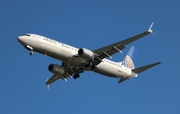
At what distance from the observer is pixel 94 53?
52.9 m

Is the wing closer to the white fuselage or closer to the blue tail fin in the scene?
the white fuselage

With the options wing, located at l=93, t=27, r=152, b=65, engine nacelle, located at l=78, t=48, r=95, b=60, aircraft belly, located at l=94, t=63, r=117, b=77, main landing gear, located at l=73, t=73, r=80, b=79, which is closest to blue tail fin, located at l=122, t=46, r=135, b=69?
aircraft belly, located at l=94, t=63, r=117, b=77

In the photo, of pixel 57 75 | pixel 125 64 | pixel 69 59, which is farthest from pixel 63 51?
pixel 125 64

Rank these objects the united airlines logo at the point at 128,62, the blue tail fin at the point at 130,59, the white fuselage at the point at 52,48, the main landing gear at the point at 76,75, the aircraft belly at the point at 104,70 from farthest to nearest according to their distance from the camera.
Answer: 1. the blue tail fin at the point at 130,59
2. the united airlines logo at the point at 128,62
3. the main landing gear at the point at 76,75
4. the aircraft belly at the point at 104,70
5. the white fuselage at the point at 52,48

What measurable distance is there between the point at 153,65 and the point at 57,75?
14.5 metres

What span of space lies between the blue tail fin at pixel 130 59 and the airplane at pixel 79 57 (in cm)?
114

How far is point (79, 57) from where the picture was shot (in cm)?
5109

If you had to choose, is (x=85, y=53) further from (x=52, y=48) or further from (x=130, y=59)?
(x=130, y=59)

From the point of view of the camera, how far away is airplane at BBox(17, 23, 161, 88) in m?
50.0

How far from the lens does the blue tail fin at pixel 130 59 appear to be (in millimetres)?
60594

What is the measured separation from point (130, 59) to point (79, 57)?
1426cm

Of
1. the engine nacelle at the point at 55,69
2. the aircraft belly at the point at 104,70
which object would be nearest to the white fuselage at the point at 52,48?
the aircraft belly at the point at 104,70

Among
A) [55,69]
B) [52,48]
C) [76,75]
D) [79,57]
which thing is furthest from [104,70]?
[52,48]

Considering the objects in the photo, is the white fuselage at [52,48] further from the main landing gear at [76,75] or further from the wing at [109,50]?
the main landing gear at [76,75]
